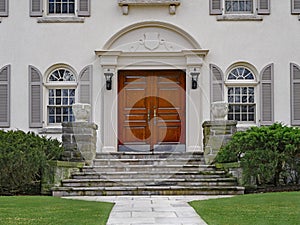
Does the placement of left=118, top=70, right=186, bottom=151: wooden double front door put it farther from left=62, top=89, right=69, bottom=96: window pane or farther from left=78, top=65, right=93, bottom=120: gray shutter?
left=62, top=89, right=69, bottom=96: window pane

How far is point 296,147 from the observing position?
11.7 m

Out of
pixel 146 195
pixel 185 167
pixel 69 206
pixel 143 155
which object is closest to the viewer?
pixel 69 206

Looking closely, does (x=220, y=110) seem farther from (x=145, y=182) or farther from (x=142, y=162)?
(x=145, y=182)

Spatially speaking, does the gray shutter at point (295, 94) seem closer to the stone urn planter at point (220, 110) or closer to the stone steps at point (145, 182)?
the stone urn planter at point (220, 110)

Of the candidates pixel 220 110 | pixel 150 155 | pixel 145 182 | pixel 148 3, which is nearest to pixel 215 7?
pixel 148 3

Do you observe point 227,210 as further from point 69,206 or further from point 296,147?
point 296,147

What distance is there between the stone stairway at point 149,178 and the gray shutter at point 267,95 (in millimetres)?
2405

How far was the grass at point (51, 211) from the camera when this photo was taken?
24.3ft

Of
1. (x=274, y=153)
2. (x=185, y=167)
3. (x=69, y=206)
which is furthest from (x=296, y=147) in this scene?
(x=69, y=206)

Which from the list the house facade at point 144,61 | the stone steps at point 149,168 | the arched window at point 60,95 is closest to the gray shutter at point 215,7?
the house facade at point 144,61

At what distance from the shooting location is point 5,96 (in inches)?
605

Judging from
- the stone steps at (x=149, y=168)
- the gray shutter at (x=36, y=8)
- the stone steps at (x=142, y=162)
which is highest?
the gray shutter at (x=36, y=8)

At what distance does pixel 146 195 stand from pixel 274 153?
8.51 ft

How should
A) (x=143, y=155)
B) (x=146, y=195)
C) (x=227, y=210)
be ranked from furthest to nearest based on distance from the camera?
(x=143, y=155)
(x=146, y=195)
(x=227, y=210)
